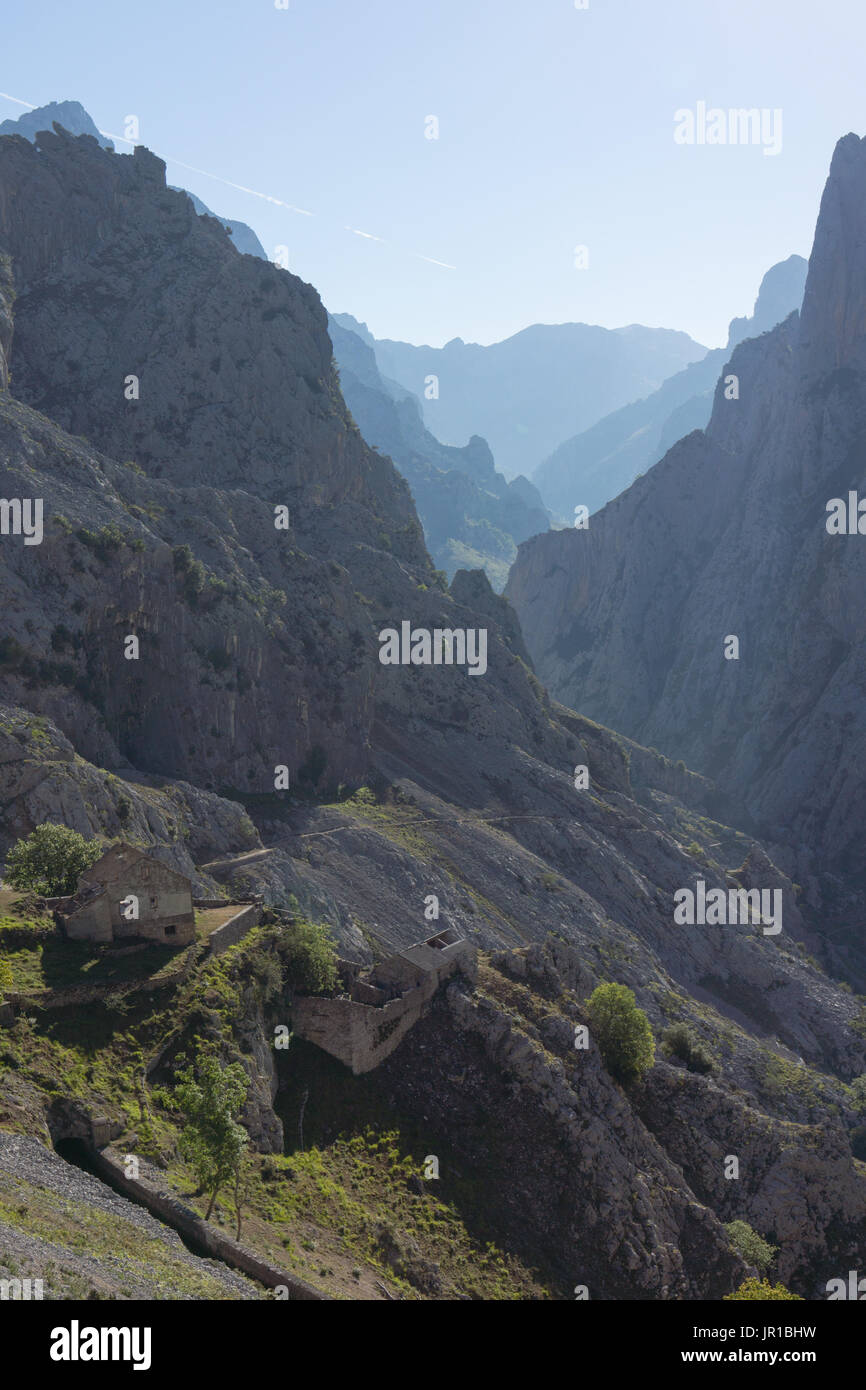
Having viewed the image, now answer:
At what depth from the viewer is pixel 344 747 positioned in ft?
350

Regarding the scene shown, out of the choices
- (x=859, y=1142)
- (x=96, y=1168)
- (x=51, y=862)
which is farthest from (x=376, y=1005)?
(x=859, y=1142)

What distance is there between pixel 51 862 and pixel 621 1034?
26.8m

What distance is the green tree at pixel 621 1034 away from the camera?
4894cm

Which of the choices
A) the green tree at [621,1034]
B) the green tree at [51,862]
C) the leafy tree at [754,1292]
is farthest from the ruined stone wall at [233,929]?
the leafy tree at [754,1292]

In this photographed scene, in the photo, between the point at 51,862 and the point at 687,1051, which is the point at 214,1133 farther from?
the point at 687,1051

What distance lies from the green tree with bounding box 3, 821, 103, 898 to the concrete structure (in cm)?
1194

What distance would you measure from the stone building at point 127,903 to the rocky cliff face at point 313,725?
4646 mm

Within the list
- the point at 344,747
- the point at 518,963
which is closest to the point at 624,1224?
the point at 518,963

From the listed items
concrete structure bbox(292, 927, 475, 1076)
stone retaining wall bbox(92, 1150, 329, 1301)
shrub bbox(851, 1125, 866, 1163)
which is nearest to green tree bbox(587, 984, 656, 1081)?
concrete structure bbox(292, 927, 475, 1076)

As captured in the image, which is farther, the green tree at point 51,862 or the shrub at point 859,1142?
the shrub at point 859,1142

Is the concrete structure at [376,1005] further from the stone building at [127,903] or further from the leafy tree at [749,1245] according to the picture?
the leafy tree at [749,1245]

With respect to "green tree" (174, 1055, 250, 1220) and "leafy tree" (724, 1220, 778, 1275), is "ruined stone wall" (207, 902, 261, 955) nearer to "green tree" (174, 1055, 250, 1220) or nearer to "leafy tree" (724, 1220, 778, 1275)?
"green tree" (174, 1055, 250, 1220)

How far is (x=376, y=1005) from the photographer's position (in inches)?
1679
